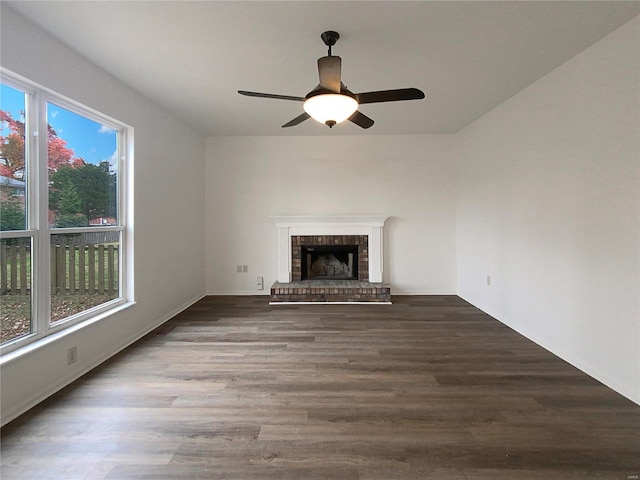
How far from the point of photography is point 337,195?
16.8 ft

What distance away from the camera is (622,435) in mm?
1767

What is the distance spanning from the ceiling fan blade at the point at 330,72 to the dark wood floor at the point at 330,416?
6.82 ft

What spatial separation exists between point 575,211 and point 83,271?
4195 mm

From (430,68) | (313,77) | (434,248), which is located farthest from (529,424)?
(434,248)

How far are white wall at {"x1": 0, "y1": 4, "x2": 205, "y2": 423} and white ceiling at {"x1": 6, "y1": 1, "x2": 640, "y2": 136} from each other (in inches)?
6.4

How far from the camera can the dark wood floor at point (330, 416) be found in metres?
1.56

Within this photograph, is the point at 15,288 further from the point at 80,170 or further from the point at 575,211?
the point at 575,211

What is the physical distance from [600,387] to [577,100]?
2.22 metres

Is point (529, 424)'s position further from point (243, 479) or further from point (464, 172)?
point (464, 172)

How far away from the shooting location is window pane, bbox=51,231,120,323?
8.07 ft

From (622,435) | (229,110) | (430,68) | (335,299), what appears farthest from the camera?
(335,299)

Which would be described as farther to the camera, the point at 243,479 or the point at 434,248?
the point at 434,248

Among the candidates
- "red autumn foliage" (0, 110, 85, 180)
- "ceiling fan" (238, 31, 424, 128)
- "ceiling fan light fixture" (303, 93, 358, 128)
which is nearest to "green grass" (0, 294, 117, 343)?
"red autumn foliage" (0, 110, 85, 180)

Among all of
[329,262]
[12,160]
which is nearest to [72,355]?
[12,160]
